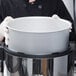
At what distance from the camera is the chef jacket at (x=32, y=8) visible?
3.99ft

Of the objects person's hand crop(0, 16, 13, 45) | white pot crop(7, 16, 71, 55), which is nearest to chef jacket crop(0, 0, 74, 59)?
person's hand crop(0, 16, 13, 45)

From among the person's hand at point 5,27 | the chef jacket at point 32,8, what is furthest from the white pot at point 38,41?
the chef jacket at point 32,8

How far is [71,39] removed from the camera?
31.2 inches

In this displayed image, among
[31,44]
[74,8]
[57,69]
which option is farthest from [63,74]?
[74,8]

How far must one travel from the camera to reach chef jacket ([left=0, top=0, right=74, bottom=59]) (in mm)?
1216

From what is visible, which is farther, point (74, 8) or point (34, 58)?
point (74, 8)

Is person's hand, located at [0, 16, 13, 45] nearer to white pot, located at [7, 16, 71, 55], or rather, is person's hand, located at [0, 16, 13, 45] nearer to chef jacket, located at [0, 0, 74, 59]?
white pot, located at [7, 16, 71, 55]

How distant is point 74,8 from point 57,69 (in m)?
0.64

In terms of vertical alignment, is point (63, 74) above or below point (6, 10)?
below

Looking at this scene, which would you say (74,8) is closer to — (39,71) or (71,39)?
(71,39)

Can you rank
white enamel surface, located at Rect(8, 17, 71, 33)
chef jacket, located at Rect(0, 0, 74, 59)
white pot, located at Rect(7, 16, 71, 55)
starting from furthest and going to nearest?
1. chef jacket, located at Rect(0, 0, 74, 59)
2. white enamel surface, located at Rect(8, 17, 71, 33)
3. white pot, located at Rect(7, 16, 71, 55)

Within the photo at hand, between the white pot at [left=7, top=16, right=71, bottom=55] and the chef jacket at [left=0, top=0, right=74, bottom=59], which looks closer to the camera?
the white pot at [left=7, top=16, right=71, bottom=55]

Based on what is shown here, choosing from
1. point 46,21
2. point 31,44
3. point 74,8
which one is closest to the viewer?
point 31,44

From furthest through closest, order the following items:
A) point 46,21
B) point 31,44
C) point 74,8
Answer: point 74,8
point 46,21
point 31,44
